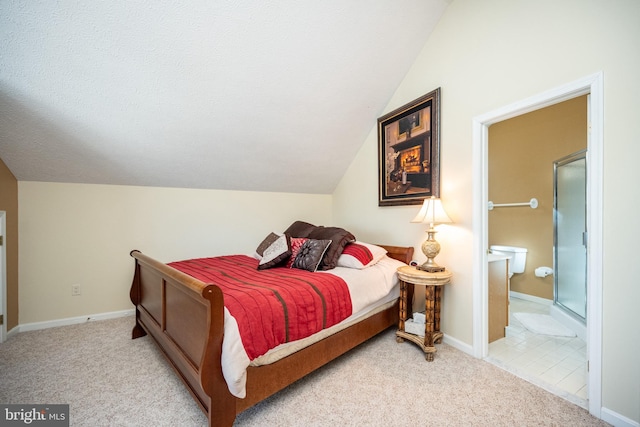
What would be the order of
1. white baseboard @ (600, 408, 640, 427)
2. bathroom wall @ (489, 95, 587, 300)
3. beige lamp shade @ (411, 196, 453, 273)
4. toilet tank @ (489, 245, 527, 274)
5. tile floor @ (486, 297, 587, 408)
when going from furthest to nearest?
toilet tank @ (489, 245, 527, 274) → bathroom wall @ (489, 95, 587, 300) → beige lamp shade @ (411, 196, 453, 273) → tile floor @ (486, 297, 587, 408) → white baseboard @ (600, 408, 640, 427)

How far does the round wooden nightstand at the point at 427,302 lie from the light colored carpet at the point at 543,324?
1106mm

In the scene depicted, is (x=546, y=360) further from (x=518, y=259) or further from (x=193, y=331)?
(x=193, y=331)

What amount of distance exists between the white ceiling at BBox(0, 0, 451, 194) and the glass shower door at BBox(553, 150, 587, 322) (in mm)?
2179

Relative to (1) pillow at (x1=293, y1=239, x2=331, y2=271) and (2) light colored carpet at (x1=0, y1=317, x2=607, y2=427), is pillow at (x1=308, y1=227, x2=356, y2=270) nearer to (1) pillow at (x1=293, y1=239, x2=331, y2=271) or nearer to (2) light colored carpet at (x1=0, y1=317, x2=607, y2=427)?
(1) pillow at (x1=293, y1=239, x2=331, y2=271)

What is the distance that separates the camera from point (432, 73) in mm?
2543

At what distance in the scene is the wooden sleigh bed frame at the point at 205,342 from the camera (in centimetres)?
126

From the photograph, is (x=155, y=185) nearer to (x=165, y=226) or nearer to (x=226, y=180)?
(x=165, y=226)

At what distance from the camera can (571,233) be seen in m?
2.95

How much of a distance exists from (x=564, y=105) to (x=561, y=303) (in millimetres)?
2244

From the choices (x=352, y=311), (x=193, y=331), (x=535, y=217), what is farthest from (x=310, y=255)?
(x=535, y=217)

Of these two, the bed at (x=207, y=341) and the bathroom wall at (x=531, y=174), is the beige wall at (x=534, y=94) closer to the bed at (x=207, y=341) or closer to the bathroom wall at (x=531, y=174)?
the bed at (x=207, y=341)

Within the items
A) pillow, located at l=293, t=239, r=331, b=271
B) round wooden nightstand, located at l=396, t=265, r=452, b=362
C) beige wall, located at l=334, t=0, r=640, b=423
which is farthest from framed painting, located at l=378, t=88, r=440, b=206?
pillow, located at l=293, t=239, r=331, b=271

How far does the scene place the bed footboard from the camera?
1254mm

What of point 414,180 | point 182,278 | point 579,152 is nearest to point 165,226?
point 182,278
